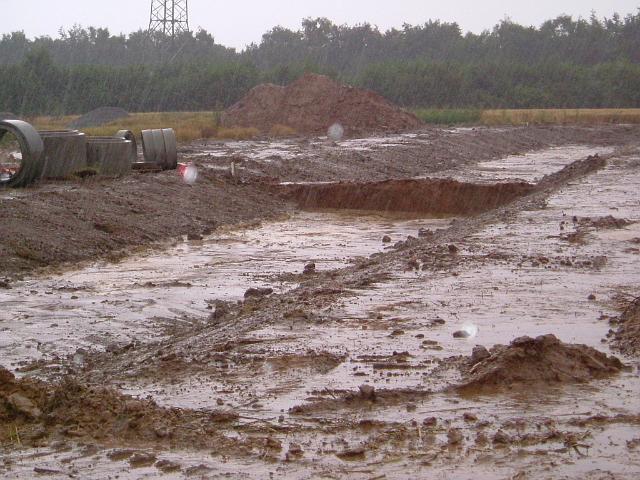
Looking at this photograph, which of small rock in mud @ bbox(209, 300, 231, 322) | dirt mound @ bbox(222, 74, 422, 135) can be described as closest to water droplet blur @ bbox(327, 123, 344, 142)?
dirt mound @ bbox(222, 74, 422, 135)

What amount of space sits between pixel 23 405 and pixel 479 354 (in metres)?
3.07

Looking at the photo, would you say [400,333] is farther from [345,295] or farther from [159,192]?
[159,192]

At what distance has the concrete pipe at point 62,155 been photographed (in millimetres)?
18172

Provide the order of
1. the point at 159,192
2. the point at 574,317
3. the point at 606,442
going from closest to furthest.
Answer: the point at 606,442
the point at 574,317
the point at 159,192

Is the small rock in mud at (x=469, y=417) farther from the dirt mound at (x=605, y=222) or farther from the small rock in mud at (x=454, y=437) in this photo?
the dirt mound at (x=605, y=222)

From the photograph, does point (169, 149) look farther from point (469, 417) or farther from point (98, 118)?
point (98, 118)

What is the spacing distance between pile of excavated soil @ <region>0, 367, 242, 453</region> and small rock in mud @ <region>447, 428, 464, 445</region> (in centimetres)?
120

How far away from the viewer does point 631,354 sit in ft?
23.4

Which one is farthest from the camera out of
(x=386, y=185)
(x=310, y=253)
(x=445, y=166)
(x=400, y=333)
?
(x=445, y=166)

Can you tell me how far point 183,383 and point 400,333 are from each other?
2.00 meters

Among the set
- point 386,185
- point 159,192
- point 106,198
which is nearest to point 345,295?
point 106,198

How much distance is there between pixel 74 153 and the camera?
1861cm

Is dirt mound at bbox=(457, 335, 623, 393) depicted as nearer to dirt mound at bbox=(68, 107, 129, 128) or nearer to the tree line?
dirt mound at bbox=(68, 107, 129, 128)

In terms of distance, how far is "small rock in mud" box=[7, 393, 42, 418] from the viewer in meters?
5.96
